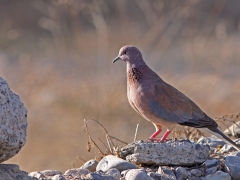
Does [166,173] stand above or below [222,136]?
below

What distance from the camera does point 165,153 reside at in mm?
4836

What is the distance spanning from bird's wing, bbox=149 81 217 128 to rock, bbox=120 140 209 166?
0.57m

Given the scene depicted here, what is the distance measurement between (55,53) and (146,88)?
9386 mm

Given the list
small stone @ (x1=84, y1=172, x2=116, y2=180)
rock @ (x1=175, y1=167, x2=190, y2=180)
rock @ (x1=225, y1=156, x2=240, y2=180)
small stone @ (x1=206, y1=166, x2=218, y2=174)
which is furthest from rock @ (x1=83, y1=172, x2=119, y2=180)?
rock @ (x1=225, y1=156, x2=240, y2=180)

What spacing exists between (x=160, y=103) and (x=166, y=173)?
89 cm

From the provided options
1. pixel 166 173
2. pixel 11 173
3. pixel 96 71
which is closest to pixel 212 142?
pixel 166 173

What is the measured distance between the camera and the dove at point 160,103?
543 centimetres

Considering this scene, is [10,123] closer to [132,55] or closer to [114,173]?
[114,173]

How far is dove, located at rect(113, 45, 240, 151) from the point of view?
5426 mm

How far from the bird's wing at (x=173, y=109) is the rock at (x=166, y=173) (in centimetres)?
74

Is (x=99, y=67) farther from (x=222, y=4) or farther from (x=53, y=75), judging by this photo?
(x=222, y=4)

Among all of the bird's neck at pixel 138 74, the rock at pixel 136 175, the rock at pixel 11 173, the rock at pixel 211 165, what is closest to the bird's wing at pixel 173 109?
the bird's neck at pixel 138 74

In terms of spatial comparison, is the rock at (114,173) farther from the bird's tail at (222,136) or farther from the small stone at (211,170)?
the bird's tail at (222,136)

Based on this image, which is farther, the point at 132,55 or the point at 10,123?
the point at 132,55
